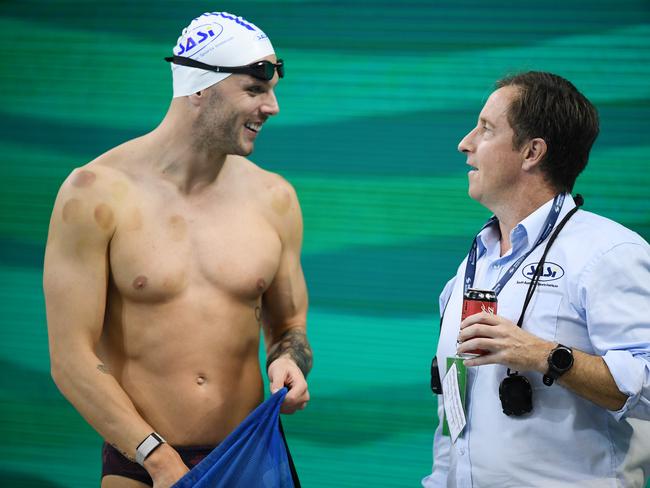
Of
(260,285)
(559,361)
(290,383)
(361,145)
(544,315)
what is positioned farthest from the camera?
(361,145)

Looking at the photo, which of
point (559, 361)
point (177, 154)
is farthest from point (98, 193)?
point (559, 361)

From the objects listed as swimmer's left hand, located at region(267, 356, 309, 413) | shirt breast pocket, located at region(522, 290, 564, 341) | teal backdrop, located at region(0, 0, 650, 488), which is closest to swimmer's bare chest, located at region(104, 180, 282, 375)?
swimmer's left hand, located at region(267, 356, 309, 413)

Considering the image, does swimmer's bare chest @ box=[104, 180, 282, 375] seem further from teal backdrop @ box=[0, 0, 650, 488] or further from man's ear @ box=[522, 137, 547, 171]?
teal backdrop @ box=[0, 0, 650, 488]

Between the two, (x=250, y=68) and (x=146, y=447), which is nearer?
(x=146, y=447)

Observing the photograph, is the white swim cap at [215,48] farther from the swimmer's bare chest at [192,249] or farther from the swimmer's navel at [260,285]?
the swimmer's navel at [260,285]

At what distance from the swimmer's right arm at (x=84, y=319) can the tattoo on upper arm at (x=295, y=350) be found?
17.5 inches

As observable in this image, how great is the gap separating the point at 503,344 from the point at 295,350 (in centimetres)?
74

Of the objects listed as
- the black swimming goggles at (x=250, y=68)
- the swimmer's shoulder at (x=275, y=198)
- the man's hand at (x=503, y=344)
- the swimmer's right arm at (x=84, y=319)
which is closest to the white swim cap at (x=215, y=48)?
the black swimming goggles at (x=250, y=68)

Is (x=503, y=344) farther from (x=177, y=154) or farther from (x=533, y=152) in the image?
(x=177, y=154)

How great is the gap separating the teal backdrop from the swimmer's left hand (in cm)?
153

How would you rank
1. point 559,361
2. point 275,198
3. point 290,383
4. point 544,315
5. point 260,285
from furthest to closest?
point 275,198 → point 260,285 → point 290,383 → point 544,315 → point 559,361

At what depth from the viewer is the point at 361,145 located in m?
4.10

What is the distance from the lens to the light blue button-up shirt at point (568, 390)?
2.19 m

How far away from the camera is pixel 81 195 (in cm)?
246
